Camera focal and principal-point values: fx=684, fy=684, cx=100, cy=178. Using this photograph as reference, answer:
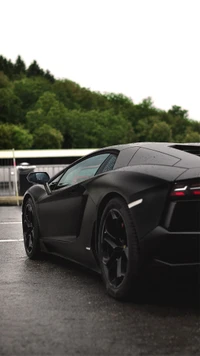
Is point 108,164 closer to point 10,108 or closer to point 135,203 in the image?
point 135,203

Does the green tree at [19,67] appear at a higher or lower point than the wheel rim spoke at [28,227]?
higher

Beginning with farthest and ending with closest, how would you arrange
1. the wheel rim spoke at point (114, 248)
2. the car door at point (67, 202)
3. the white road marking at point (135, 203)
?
the car door at point (67, 202)
the wheel rim spoke at point (114, 248)
the white road marking at point (135, 203)

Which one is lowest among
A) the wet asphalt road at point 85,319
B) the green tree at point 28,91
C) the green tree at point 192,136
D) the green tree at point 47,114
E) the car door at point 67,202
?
the green tree at point 192,136

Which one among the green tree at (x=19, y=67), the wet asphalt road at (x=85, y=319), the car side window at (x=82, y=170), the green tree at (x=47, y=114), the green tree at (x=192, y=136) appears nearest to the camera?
the wet asphalt road at (x=85, y=319)

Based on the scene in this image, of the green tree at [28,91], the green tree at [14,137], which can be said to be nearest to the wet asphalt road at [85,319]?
the green tree at [14,137]

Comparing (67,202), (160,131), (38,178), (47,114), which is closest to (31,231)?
(38,178)

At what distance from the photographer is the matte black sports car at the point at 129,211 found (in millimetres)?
4906

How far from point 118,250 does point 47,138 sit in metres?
149

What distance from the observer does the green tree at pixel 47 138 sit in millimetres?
153250

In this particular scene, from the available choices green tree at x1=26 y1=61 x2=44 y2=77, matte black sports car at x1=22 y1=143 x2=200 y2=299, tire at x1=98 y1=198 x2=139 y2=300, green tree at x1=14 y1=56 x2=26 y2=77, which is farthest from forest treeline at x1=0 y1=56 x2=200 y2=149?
tire at x1=98 y1=198 x2=139 y2=300

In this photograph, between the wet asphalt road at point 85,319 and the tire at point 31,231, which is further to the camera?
the tire at point 31,231

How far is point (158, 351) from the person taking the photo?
397 centimetres

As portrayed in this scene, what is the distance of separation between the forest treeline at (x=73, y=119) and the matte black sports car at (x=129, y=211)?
14497cm

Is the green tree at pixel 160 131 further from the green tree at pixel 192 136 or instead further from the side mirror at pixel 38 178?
the side mirror at pixel 38 178
